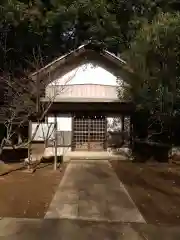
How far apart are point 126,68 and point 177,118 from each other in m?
3.86

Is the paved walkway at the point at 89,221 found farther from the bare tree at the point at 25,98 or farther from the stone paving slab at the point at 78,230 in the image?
the bare tree at the point at 25,98

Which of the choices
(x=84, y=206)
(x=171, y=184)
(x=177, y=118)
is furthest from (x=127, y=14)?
(x=84, y=206)

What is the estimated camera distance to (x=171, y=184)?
1087cm

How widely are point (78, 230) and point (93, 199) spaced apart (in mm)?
2486

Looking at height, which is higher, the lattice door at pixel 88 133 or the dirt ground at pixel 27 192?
the lattice door at pixel 88 133

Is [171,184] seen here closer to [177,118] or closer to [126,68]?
[177,118]

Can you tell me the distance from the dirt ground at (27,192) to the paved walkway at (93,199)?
9.5 inches

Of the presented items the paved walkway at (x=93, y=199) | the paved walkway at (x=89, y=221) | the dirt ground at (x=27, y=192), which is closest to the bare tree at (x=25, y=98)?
the dirt ground at (x=27, y=192)

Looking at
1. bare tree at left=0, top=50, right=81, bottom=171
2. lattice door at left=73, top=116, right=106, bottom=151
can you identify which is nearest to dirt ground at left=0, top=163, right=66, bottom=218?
bare tree at left=0, top=50, right=81, bottom=171

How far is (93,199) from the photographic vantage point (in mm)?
8562

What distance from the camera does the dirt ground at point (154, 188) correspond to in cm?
735

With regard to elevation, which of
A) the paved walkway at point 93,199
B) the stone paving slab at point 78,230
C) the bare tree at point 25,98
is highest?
the bare tree at point 25,98

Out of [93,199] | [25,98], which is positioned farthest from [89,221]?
[25,98]

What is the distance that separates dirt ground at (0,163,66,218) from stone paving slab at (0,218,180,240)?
562 mm
